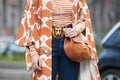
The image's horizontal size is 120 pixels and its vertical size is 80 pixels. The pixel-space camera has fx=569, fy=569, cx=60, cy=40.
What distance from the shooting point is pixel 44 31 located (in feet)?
13.8

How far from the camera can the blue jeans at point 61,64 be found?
4195mm

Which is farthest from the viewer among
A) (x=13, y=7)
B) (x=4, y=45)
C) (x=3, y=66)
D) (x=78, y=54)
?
(x=13, y=7)

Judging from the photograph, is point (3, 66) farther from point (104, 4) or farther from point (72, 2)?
point (104, 4)

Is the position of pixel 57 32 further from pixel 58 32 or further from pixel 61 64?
pixel 61 64

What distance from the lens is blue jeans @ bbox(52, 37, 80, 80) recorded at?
4.20 m

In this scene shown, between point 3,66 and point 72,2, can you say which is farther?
point 3,66

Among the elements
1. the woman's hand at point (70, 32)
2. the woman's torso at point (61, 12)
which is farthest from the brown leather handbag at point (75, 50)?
the woman's torso at point (61, 12)

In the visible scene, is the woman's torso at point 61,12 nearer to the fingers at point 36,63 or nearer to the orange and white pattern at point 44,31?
the orange and white pattern at point 44,31

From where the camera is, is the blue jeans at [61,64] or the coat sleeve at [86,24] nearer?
the blue jeans at [61,64]

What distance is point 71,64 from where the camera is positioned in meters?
4.24

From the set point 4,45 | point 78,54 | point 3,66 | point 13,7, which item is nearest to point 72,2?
point 78,54

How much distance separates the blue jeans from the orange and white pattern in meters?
0.04

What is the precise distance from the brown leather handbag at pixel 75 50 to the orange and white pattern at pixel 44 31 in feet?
0.26

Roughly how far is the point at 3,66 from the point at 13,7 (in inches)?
1514
